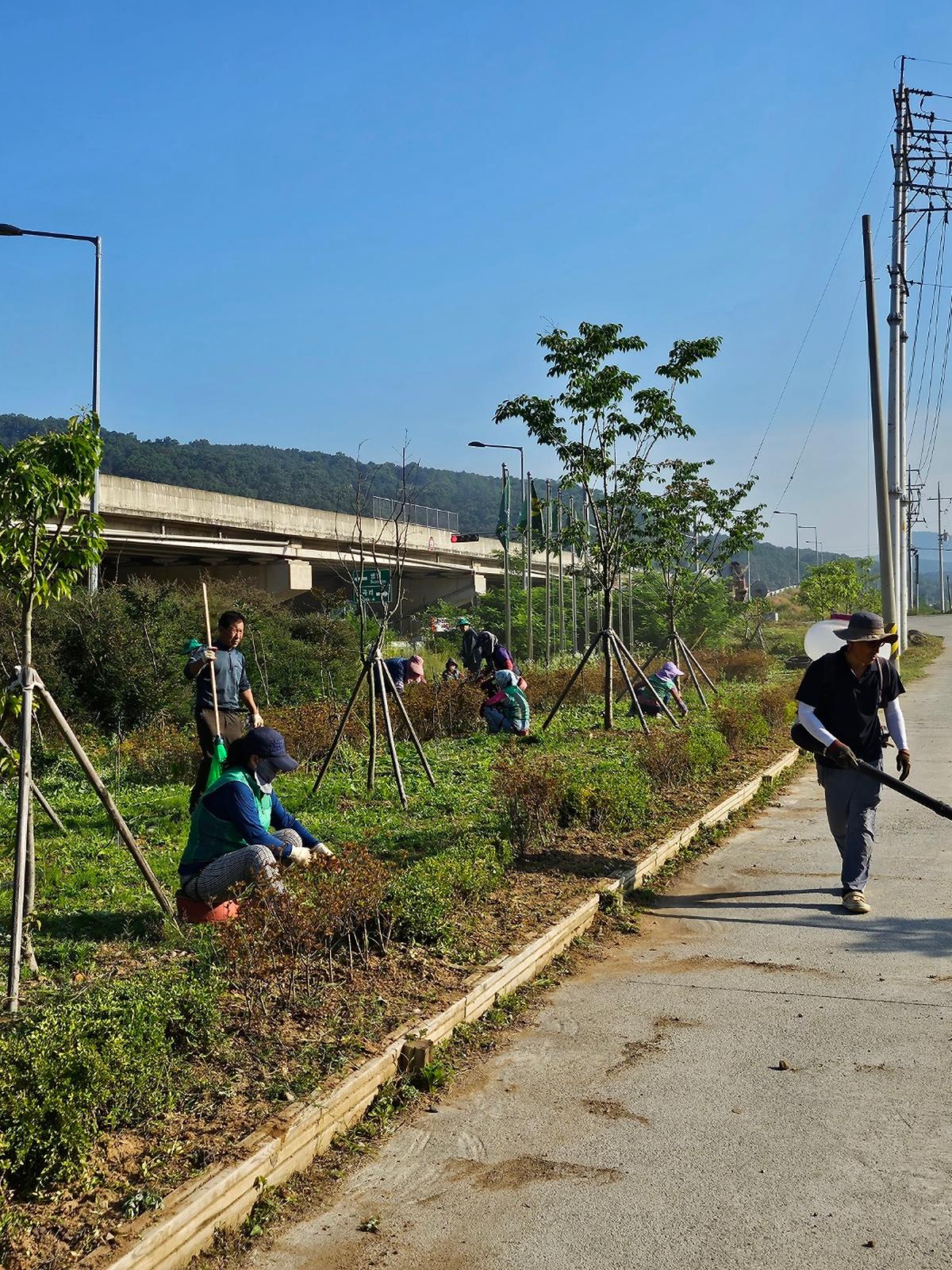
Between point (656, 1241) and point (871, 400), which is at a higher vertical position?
point (871, 400)

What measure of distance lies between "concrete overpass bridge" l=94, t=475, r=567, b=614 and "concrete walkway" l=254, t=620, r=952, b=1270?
66.1ft

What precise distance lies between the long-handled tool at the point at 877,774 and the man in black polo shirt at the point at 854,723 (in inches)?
1.8

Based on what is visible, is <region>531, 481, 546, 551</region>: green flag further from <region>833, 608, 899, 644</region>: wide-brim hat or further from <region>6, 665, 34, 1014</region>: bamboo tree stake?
<region>6, 665, 34, 1014</region>: bamboo tree stake

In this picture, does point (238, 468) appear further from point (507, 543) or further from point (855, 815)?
point (855, 815)

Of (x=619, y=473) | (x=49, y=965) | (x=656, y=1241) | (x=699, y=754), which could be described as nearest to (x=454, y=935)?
(x=49, y=965)

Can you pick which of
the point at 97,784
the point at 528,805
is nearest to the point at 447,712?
the point at 528,805

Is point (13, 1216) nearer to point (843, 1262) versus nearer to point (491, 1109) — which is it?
point (491, 1109)

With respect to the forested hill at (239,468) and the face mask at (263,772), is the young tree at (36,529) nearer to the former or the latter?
the face mask at (263,772)

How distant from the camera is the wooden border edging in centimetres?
326

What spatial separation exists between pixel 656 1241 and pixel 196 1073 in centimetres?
180

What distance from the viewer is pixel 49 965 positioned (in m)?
5.79

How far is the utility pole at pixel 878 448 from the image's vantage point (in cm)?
2344

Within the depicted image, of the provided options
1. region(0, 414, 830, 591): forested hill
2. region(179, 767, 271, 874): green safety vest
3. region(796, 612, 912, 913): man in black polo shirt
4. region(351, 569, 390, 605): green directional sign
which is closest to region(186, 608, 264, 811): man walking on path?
region(179, 767, 271, 874): green safety vest

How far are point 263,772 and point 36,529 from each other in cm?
175
